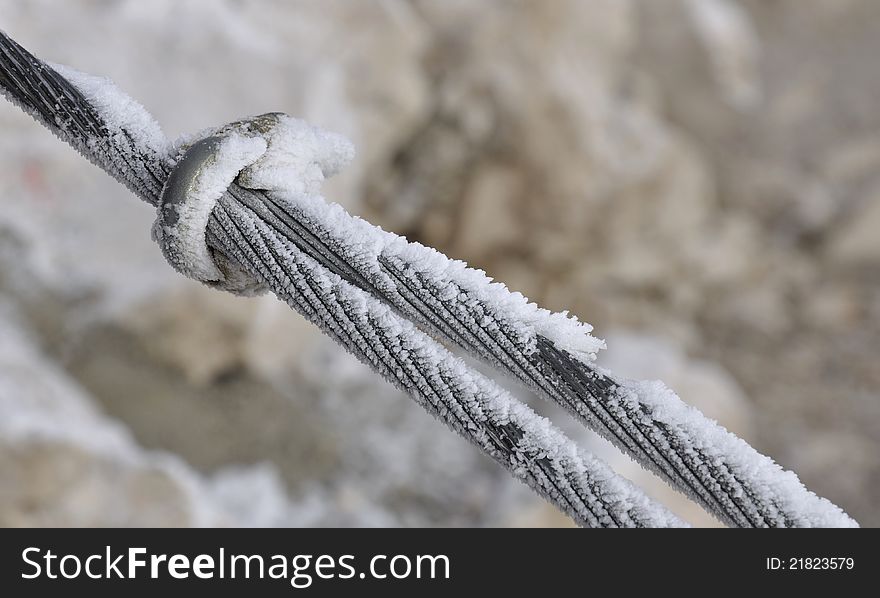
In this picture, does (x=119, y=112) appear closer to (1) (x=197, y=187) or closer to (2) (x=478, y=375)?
(1) (x=197, y=187)

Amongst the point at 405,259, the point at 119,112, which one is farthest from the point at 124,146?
the point at 405,259

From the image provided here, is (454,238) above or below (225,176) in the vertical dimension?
above

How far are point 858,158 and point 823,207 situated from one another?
24 centimetres

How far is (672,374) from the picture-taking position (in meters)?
1.51

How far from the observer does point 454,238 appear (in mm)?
1775

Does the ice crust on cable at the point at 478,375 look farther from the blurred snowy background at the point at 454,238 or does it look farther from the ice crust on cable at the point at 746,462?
the blurred snowy background at the point at 454,238

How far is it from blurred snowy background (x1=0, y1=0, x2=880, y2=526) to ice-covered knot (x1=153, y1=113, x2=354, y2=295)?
611 millimetres

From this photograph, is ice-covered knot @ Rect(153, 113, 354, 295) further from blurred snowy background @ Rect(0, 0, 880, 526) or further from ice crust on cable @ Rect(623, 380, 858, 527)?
blurred snowy background @ Rect(0, 0, 880, 526)

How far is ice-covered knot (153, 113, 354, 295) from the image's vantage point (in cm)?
31

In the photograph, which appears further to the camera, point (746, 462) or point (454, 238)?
point (454, 238)

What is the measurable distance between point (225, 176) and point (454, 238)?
4.83ft

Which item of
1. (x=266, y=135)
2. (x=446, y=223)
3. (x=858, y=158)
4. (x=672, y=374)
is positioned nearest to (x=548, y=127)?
(x=446, y=223)

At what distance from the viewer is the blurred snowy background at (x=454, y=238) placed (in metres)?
1.07

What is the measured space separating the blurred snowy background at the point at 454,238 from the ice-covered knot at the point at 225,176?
61cm
